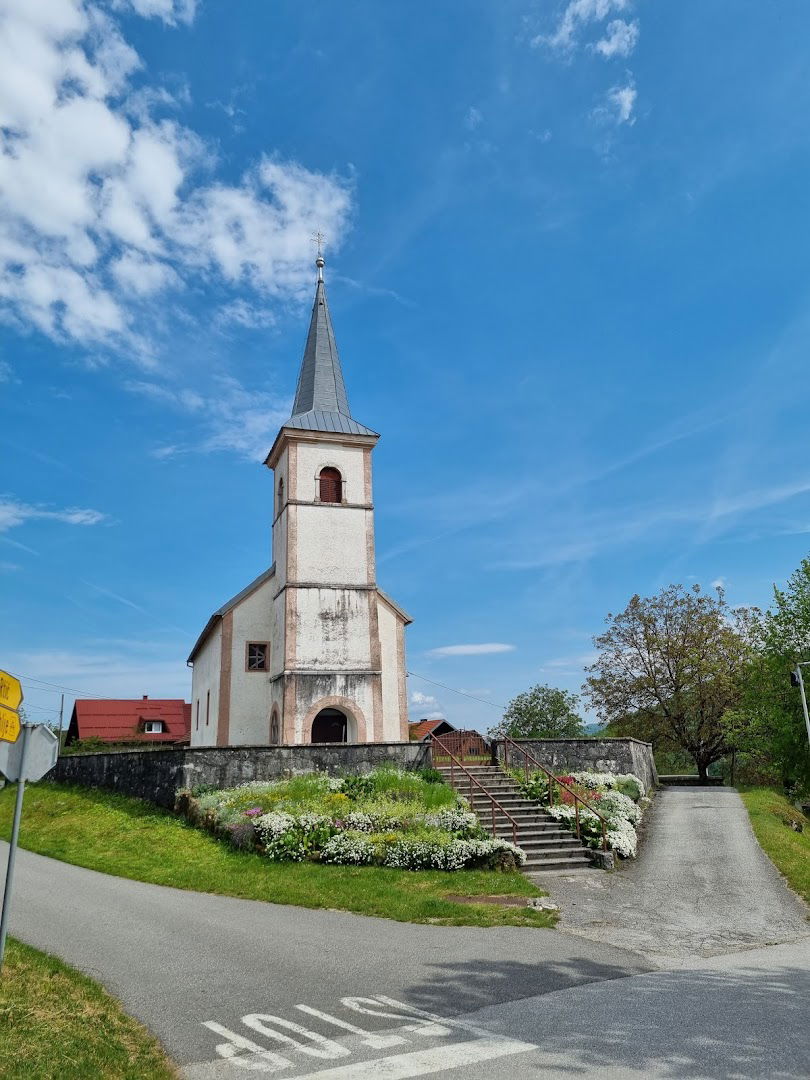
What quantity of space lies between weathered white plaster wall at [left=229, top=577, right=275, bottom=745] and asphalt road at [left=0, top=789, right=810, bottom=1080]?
13.2 m

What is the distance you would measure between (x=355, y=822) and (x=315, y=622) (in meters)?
10.1

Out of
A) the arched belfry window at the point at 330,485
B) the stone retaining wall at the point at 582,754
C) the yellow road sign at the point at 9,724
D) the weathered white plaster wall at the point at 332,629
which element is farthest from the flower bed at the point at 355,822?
A: the arched belfry window at the point at 330,485

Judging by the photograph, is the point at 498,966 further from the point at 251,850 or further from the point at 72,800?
the point at 72,800

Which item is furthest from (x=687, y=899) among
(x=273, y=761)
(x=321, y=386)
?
(x=321, y=386)

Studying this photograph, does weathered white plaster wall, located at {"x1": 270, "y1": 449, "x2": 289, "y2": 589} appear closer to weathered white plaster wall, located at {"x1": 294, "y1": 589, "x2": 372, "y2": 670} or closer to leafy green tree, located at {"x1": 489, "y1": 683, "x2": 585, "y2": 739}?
weathered white plaster wall, located at {"x1": 294, "y1": 589, "x2": 372, "y2": 670}

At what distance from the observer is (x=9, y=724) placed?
690 cm

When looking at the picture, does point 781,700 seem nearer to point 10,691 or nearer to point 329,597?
point 329,597

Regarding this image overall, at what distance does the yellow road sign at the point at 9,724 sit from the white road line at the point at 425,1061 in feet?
12.3

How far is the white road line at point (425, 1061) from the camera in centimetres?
541

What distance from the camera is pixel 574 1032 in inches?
241

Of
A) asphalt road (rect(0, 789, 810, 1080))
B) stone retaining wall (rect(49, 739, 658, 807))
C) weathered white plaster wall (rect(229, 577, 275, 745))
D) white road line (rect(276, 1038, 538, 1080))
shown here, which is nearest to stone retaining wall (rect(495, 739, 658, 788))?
stone retaining wall (rect(49, 739, 658, 807))

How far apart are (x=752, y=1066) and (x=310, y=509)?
21204 mm

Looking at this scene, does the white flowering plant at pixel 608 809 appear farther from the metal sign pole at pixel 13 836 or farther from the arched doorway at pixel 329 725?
the metal sign pole at pixel 13 836

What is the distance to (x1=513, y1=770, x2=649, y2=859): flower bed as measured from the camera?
49.6 ft
